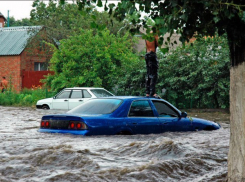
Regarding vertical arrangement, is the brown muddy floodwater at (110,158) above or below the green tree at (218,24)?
below

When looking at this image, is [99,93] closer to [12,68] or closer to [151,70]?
[151,70]

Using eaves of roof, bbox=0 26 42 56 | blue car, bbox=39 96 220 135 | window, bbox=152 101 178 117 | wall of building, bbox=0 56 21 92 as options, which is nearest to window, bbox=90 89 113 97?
blue car, bbox=39 96 220 135

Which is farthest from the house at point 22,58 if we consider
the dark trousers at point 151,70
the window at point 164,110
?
the window at point 164,110

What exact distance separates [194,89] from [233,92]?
58.8ft

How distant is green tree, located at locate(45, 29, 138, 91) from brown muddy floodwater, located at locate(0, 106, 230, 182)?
1671 cm

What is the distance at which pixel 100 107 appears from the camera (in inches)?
430

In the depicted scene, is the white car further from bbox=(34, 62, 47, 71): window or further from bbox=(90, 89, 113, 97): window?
bbox=(34, 62, 47, 71): window

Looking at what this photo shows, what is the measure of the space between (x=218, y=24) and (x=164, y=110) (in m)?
5.93

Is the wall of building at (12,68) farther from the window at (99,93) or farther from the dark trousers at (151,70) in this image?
the dark trousers at (151,70)

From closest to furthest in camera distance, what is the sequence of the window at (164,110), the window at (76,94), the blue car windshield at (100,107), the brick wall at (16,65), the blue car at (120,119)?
the blue car at (120,119)
the blue car windshield at (100,107)
the window at (164,110)
the window at (76,94)
the brick wall at (16,65)

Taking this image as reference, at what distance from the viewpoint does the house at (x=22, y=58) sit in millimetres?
43000

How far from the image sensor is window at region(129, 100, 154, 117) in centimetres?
1105

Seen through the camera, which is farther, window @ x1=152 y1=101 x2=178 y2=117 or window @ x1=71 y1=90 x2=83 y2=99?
window @ x1=71 y1=90 x2=83 y2=99

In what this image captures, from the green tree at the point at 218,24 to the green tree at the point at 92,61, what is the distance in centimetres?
2109
